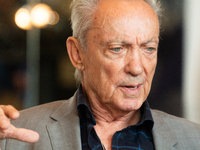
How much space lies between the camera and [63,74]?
229cm

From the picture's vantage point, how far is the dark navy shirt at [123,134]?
5.26ft

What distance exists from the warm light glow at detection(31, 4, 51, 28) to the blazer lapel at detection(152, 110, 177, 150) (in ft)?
4.24

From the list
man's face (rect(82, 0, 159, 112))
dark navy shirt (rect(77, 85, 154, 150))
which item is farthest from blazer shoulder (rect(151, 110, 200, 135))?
man's face (rect(82, 0, 159, 112))

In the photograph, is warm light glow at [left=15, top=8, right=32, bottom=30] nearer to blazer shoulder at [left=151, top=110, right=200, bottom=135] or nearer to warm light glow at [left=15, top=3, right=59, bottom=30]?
warm light glow at [left=15, top=3, right=59, bottom=30]

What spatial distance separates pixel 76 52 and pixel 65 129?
56 centimetres

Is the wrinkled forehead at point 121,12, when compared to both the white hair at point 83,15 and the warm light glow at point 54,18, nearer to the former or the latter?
the white hair at point 83,15

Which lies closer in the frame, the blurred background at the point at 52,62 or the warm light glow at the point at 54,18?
the blurred background at the point at 52,62

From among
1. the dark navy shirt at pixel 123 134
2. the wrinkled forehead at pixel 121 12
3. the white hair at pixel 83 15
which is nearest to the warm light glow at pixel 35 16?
the white hair at pixel 83 15

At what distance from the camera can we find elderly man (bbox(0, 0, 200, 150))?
159cm

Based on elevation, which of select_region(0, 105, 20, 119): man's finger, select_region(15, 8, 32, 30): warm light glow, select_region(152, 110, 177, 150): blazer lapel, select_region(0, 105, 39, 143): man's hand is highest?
select_region(15, 8, 32, 30): warm light glow

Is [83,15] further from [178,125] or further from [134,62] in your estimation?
[178,125]

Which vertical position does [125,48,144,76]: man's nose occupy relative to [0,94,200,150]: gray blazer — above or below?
above

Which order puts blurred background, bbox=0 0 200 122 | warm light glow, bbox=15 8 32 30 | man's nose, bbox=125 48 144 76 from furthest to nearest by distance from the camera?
warm light glow, bbox=15 8 32 30 → blurred background, bbox=0 0 200 122 → man's nose, bbox=125 48 144 76

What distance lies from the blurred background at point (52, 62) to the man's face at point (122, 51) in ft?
1.46
